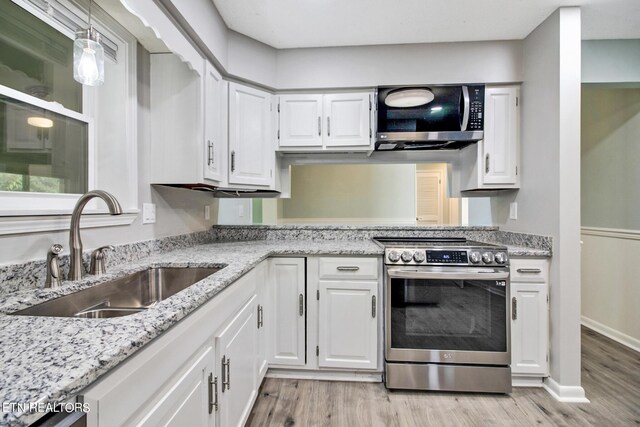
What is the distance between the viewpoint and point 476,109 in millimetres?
2098

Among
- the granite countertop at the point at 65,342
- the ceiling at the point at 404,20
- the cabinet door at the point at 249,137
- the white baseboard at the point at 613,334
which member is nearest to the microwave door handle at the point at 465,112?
the ceiling at the point at 404,20

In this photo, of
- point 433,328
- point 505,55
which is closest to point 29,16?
point 433,328

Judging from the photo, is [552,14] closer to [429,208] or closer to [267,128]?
[267,128]

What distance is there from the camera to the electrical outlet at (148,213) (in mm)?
1646

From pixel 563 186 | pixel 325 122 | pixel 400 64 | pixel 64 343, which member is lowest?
pixel 64 343

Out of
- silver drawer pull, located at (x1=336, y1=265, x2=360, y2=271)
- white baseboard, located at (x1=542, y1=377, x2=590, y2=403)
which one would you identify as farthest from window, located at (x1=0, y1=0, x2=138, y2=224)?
white baseboard, located at (x1=542, y1=377, x2=590, y2=403)

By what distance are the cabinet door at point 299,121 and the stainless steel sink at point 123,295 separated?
1234 mm

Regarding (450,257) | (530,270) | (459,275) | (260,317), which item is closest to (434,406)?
(459,275)

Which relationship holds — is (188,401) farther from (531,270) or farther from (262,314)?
(531,270)

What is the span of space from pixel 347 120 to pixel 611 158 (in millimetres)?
2501

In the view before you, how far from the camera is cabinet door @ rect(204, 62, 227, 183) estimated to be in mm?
1770

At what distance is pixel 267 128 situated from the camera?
223cm

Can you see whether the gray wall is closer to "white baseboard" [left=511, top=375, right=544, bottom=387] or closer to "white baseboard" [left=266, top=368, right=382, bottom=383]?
"white baseboard" [left=511, top=375, right=544, bottom=387]

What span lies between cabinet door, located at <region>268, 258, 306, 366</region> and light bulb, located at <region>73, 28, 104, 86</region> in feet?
4.42
